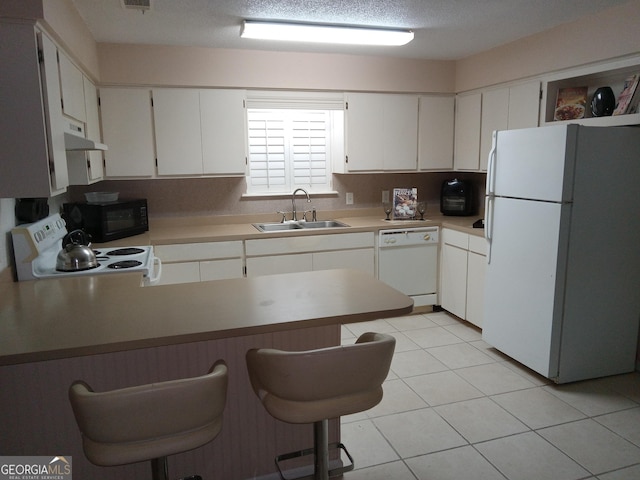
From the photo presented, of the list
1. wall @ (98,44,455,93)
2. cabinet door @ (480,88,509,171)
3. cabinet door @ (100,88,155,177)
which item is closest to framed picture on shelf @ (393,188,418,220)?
cabinet door @ (480,88,509,171)

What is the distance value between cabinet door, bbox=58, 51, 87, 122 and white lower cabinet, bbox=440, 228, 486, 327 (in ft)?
10.00

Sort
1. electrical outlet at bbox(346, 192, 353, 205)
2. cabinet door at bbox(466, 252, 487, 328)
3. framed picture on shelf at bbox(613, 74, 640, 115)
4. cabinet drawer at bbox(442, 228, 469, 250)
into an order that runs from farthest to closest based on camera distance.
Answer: electrical outlet at bbox(346, 192, 353, 205), cabinet drawer at bbox(442, 228, 469, 250), cabinet door at bbox(466, 252, 487, 328), framed picture on shelf at bbox(613, 74, 640, 115)

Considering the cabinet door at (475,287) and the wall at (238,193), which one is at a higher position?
the wall at (238,193)

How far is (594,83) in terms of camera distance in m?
3.35

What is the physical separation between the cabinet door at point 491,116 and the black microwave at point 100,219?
122 inches

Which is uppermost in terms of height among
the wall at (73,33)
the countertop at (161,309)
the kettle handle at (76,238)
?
the wall at (73,33)

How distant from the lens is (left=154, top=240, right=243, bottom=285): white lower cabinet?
11.7 ft

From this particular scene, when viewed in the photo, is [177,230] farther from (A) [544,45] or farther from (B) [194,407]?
(A) [544,45]

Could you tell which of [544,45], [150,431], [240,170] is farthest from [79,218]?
[544,45]

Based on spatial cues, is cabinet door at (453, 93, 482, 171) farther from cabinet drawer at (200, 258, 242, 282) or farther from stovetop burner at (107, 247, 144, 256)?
stovetop burner at (107, 247, 144, 256)

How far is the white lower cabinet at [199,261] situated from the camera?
355 centimetres

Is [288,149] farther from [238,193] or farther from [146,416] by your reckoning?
[146,416]

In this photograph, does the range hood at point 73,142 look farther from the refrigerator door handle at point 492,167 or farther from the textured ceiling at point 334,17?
the refrigerator door handle at point 492,167

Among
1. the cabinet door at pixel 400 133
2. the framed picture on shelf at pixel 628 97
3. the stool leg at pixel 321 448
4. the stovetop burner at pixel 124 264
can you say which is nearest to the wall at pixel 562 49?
the framed picture on shelf at pixel 628 97
